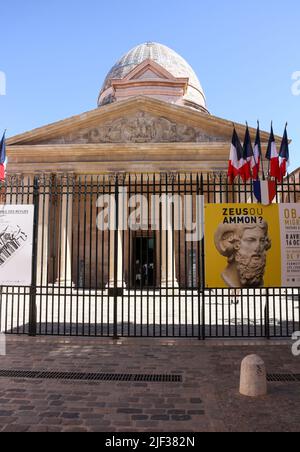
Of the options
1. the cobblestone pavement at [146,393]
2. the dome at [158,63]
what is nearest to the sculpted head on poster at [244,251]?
the cobblestone pavement at [146,393]

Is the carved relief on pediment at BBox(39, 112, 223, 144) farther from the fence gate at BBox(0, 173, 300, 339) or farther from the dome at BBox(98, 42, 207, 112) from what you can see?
the dome at BBox(98, 42, 207, 112)

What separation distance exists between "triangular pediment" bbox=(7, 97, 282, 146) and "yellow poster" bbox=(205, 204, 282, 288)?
1632 cm

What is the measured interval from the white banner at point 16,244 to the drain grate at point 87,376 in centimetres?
285

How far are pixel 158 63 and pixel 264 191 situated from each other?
38974 mm

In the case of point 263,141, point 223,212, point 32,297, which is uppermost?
point 263,141

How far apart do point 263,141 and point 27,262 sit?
1854 centimetres

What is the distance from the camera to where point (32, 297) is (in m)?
9.08

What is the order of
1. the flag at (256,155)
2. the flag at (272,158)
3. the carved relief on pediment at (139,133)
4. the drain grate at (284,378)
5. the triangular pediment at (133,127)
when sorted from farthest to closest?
the carved relief on pediment at (139,133) < the triangular pediment at (133,127) < the flag at (256,155) < the flag at (272,158) < the drain grate at (284,378)

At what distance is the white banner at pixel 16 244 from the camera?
29.7ft

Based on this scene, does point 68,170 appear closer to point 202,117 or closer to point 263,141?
point 202,117

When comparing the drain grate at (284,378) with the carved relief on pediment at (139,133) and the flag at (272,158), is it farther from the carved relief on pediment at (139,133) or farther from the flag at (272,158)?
the carved relief on pediment at (139,133)

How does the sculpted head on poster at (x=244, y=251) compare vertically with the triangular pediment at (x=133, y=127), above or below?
below
